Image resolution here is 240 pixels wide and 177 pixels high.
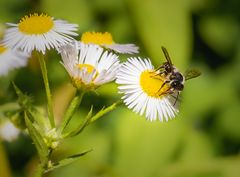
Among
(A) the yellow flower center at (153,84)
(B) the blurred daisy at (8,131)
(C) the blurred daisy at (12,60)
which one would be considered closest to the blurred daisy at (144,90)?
(A) the yellow flower center at (153,84)

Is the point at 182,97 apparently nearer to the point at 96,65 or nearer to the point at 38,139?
the point at 96,65

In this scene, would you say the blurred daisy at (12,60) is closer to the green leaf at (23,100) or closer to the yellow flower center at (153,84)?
the green leaf at (23,100)

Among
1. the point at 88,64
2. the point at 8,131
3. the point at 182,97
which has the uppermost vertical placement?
the point at 88,64

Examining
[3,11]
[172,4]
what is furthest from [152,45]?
[3,11]

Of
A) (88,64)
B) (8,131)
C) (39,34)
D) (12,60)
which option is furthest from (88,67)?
(8,131)

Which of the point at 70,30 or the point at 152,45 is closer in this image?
the point at 70,30

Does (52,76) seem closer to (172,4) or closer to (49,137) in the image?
(172,4)
